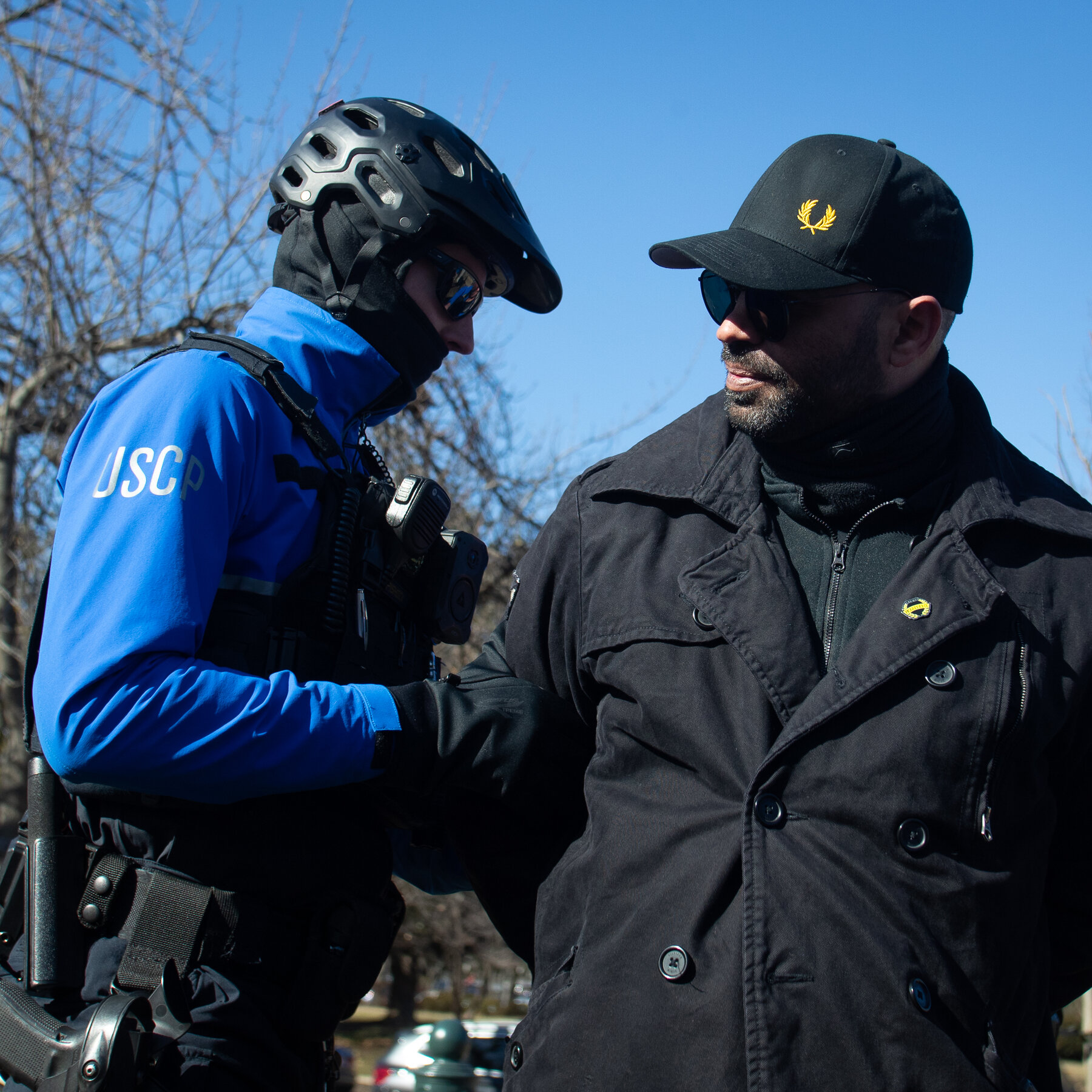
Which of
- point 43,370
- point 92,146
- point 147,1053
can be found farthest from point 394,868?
point 92,146

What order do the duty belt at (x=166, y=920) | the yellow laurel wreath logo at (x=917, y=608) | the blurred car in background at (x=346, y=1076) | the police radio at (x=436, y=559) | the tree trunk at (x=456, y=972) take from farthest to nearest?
the tree trunk at (x=456, y=972), the blurred car in background at (x=346, y=1076), the police radio at (x=436, y=559), the duty belt at (x=166, y=920), the yellow laurel wreath logo at (x=917, y=608)

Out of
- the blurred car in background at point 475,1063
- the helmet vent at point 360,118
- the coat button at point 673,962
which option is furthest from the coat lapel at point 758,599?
the blurred car in background at point 475,1063

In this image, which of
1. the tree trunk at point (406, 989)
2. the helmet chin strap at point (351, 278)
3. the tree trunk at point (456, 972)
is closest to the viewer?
the helmet chin strap at point (351, 278)

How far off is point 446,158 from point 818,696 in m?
1.90

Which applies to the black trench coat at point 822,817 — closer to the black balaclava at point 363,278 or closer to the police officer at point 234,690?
the police officer at point 234,690

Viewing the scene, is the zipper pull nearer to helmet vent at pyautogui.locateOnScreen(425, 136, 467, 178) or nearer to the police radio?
the police radio

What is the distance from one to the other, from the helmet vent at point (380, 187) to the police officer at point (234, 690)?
1.30ft

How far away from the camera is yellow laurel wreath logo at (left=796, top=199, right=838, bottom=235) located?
8.06 ft

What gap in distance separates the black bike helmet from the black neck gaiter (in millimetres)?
1084

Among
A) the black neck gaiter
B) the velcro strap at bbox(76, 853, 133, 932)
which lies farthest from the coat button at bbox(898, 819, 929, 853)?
the velcro strap at bbox(76, 853, 133, 932)

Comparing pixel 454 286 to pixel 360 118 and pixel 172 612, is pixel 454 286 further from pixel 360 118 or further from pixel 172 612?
pixel 172 612

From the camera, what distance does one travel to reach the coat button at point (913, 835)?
1.94 metres

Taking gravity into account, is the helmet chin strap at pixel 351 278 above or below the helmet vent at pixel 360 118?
below

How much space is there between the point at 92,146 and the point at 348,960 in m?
8.23
